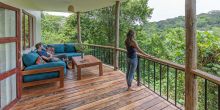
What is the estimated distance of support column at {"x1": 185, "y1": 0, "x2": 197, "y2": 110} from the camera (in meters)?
2.32

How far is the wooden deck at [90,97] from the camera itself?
10.1 ft

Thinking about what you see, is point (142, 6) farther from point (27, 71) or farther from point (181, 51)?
point (27, 71)

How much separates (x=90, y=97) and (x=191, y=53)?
6.84 ft

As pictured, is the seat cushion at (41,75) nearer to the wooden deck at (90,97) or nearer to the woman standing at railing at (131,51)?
the wooden deck at (90,97)

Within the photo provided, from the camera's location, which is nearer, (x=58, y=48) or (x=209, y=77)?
(x=209, y=77)

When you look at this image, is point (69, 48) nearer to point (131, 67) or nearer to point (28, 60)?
point (28, 60)

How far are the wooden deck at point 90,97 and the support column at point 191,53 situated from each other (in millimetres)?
626

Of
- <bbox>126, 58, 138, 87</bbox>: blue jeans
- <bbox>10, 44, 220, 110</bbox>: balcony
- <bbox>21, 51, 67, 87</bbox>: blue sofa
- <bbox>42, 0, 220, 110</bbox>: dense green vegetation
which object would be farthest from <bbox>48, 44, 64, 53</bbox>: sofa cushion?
<bbox>42, 0, 220, 110</bbox>: dense green vegetation

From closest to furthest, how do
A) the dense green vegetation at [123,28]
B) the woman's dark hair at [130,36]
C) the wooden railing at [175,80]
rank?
the wooden railing at [175,80]
the woman's dark hair at [130,36]
the dense green vegetation at [123,28]

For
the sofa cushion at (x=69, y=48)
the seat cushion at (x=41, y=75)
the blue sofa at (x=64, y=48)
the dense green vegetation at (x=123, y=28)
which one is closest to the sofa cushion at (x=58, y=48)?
the blue sofa at (x=64, y=48)

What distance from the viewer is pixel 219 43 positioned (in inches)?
168

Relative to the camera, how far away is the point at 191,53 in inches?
93.5

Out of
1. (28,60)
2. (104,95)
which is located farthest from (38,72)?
(104,95)

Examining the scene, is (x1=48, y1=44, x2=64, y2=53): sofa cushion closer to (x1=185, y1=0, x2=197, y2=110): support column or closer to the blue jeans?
the blue jeans
